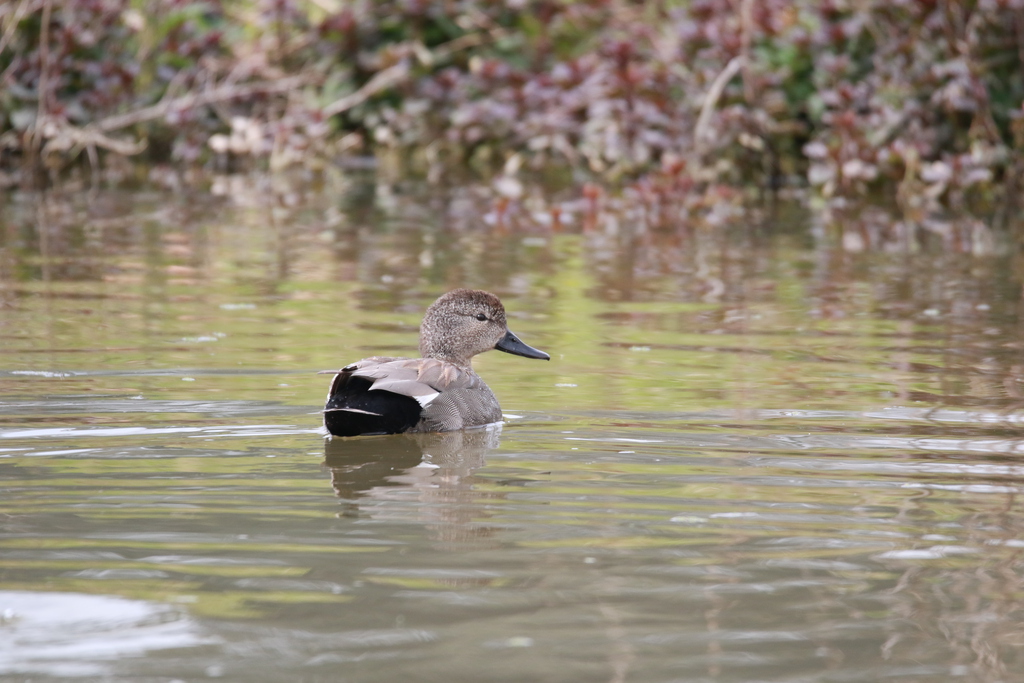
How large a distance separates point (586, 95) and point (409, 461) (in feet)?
35.6

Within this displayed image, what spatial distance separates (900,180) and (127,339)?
925 centimetres

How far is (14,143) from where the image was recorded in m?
16.7

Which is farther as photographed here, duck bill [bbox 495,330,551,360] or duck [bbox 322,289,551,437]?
duck bill [bbox 495,330,551,360]

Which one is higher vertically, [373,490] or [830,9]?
[830,9]

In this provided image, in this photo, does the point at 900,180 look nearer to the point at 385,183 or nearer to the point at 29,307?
the point at 385,183

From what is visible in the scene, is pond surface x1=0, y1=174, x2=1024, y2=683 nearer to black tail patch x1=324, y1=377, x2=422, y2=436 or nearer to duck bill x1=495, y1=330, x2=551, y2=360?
black tail patch x1=324, y1=377, x2=422, y2=436

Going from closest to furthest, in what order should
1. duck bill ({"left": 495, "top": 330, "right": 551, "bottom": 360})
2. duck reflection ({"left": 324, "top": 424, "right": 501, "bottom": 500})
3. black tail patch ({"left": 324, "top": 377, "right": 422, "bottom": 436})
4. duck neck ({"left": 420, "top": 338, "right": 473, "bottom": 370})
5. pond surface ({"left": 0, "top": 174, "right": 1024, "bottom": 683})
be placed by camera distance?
pond surface ({"left": 0, "top": 174, "right": 1024, "bottom": 683}), duck reflection ({"left": 324, "top": 424, "right": 501, "bottom": 500}), black tail patch ({"left": 324, "top": 377, "right": 422, "bottom": 436}), duck neck ({"left": 420, "top": 338, "right": 473, "bottom": 370}), duck bill ({"left": 495, "top": 330, "right": 551, "bottom": 360})

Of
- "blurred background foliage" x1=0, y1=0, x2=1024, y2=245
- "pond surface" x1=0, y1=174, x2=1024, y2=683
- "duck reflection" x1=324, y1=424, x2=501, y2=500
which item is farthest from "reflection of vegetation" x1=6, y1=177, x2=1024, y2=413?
"blurred background foliage" x1=0, y1=0, x2=1024, y2=245

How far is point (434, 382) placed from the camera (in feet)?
19.3

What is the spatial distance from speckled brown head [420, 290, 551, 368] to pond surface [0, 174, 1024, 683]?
35cm

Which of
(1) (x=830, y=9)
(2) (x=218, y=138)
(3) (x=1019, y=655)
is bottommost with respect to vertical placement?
(3) (x=1019, y=655)

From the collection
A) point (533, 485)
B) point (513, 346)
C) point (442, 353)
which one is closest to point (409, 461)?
point (533, 485)

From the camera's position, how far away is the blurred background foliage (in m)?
14.5

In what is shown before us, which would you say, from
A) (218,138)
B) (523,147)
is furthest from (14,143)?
(523,147)
